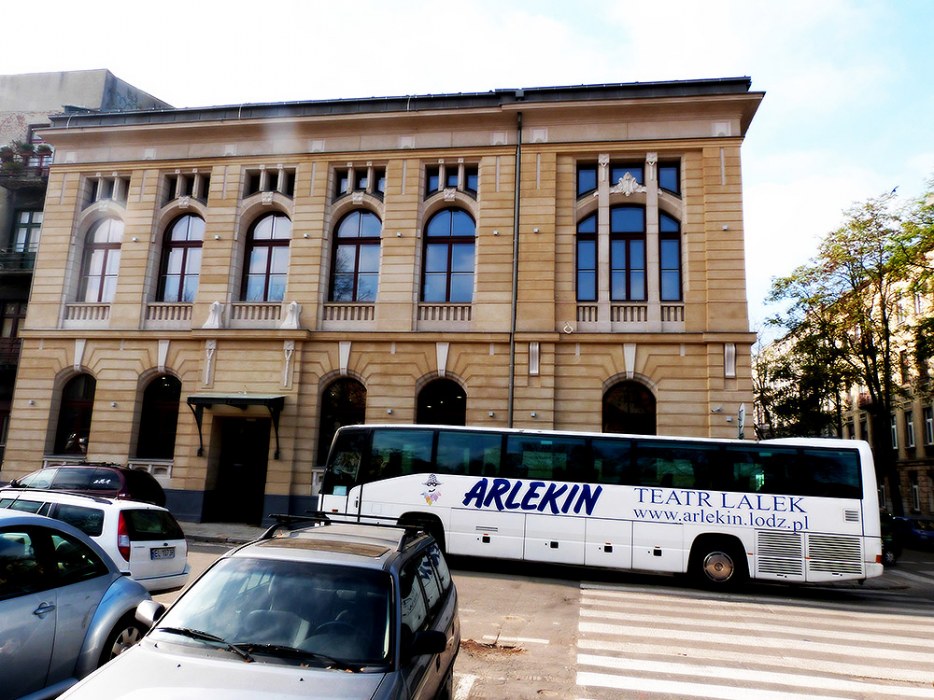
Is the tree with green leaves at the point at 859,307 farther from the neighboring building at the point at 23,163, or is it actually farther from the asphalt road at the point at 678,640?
the neighboring building at the point at 23,163

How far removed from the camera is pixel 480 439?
563 inches

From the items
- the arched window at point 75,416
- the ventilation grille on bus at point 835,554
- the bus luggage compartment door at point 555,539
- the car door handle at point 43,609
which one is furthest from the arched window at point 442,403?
the car door handle at point 43,609

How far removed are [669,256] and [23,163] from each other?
26734 millimetres

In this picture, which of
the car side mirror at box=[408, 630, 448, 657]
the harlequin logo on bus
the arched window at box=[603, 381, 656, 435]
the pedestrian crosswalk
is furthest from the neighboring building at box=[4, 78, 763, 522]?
the car side mirror at box=[408, 630, 448, 657]

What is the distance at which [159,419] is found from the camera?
2103 centimetres

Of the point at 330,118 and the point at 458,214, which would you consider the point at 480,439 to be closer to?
the point at 458,214

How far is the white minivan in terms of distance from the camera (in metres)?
8.30

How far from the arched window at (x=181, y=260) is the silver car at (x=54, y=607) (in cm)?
1778

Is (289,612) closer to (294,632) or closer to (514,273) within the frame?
(294,632)

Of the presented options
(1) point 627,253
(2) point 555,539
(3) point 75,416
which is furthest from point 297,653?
(3) point 75,416

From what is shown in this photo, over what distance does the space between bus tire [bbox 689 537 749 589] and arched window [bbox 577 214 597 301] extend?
887 centimetres

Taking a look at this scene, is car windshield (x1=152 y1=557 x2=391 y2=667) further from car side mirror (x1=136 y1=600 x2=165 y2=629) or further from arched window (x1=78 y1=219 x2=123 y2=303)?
arched window (x1=78 y1=219 x2=123 y2=303)

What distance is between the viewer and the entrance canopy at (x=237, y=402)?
62.2 feet

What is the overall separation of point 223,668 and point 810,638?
8.75 m
